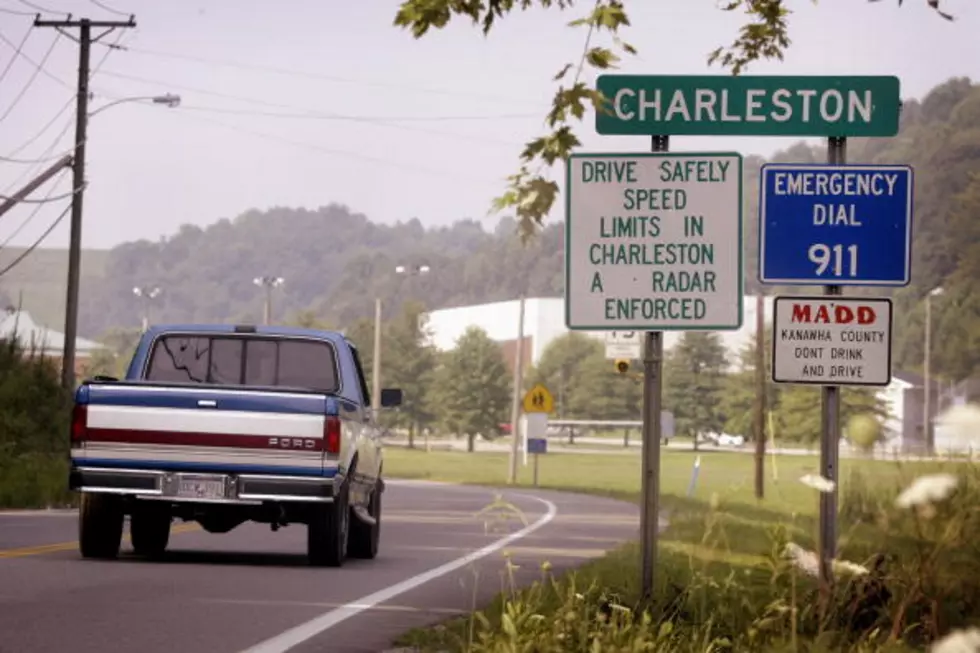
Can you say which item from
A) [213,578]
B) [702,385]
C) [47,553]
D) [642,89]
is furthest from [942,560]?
[702,385]

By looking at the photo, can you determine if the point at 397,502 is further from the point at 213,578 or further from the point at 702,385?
the point at 702,385

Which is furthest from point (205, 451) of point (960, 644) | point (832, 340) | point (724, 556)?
point (960, 644)

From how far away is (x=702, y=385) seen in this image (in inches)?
Answer: 7259

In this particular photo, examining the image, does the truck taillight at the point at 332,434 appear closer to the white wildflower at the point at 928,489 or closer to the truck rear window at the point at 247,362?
the truck rear window at the point at 247,362

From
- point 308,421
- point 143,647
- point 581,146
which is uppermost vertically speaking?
point 581,146

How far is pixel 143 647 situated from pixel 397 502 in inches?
1301

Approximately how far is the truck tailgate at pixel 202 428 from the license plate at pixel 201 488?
0.14 metres

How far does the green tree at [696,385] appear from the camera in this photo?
605 feet

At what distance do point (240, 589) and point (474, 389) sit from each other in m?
151

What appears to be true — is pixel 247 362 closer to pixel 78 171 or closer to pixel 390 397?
pixel 390 397

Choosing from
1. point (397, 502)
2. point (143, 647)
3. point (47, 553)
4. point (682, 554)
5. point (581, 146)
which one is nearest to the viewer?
point (581, 146)

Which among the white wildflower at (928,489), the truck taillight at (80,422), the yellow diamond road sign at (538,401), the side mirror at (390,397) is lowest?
the white wildflower at (928,489)

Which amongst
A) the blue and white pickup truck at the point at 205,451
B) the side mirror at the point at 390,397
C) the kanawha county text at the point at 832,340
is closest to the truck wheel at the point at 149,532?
the blue and white pickup truck at the point at 205,451

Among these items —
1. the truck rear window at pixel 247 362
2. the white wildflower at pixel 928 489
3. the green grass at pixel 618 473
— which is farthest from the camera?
the green grass at pixel 618 473
